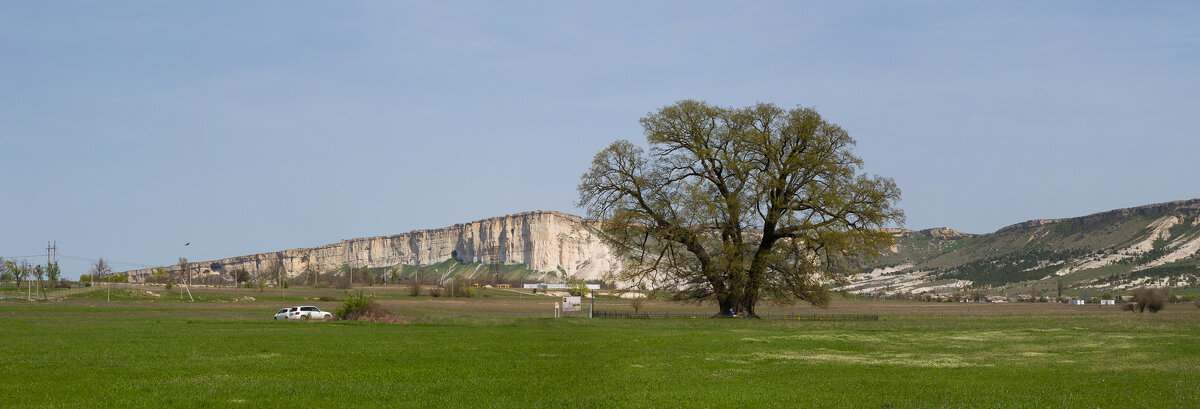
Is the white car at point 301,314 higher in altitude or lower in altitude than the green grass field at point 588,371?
lower

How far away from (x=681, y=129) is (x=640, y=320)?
1061 cm

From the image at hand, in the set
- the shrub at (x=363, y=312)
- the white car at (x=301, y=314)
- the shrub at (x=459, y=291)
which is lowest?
the shrub at (x=459, y=291)

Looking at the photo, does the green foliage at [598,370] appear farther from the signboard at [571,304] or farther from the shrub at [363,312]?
the signboard at [571,304]

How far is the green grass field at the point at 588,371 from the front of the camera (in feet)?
48.6

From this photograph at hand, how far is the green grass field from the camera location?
584 inches

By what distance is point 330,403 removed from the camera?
1429 centimetres

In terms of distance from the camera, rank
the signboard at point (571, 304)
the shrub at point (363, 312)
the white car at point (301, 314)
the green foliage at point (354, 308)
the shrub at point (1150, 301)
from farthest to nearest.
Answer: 1. the shrub at point (1150, 301)
2. the signboard at point (571, 304)
3. the white car at point (301, 314)
4. the green foliage at point (354, 308)
5. the shrub at point (363, 312)

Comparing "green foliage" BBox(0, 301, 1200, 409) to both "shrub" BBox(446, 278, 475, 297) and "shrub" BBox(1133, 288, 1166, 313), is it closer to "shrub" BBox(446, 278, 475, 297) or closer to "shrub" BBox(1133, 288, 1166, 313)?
"shrub" BBox(1133, 288, 1166, 313)

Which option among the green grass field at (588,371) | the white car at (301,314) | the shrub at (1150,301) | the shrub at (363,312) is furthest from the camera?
the shrub at (1150,301)

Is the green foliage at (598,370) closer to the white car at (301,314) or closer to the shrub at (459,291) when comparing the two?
the white car at (301,314)

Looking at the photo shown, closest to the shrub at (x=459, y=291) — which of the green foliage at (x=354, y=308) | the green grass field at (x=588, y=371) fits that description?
the green foliage at (x=354, y=308)

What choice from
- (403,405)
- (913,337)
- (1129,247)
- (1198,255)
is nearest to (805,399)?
(403,405)

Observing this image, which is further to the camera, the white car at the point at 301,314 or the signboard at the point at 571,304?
the signboard at the point at 571,304

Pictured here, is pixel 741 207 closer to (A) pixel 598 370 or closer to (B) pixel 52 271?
(A) pixel 598 370
